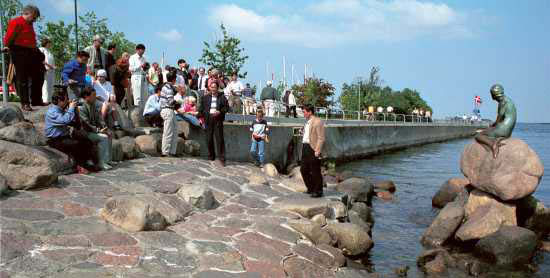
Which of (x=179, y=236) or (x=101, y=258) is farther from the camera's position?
(x=179, y=236)

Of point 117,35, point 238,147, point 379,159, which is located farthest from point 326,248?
point 117,35

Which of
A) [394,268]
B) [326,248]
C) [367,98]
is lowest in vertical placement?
[394,268]

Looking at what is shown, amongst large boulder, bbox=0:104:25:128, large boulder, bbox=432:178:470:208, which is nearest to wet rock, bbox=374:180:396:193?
large boulder, bbox=432:178:470:208

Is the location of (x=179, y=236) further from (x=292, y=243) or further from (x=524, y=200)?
(x=524, y=200)

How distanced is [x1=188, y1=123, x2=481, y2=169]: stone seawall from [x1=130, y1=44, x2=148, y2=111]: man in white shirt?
1.92 metres

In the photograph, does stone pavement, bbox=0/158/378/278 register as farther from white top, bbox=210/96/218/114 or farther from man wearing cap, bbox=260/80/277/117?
man wearing cap, bbox=260/80/277/117

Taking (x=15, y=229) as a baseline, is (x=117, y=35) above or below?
above

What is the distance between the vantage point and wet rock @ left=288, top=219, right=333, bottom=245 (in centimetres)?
823

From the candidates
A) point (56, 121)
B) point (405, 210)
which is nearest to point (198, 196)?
point (56, 121)

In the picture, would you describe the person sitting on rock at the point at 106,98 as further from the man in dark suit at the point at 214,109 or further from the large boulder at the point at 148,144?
the man in dark suit at the point at 214,109

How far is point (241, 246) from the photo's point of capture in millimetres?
7008

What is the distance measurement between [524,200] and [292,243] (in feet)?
20.5

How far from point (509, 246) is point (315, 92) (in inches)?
1369

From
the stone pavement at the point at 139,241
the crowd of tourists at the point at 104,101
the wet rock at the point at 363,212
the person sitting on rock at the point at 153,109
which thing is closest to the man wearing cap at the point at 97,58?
the crowd of tourists at the point at 104,101
